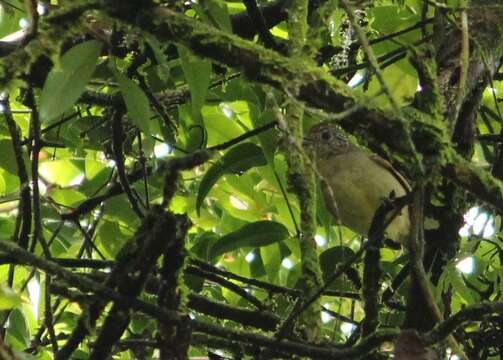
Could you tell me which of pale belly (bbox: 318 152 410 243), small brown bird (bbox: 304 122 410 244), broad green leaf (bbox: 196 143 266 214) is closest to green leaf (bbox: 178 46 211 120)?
broad green leaf (bbox: 196 143 266 214)

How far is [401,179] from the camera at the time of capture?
3244mm

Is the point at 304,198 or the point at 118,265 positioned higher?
the point at 304,198

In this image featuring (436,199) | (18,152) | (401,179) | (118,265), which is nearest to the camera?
(118,265)

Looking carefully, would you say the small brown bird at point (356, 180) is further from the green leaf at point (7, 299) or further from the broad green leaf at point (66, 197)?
the green leaf at point (7, 299)

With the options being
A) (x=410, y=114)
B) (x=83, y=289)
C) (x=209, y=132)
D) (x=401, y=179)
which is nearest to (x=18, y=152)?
(x=209, y=132)

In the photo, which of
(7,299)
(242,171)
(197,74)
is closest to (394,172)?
(242,171)

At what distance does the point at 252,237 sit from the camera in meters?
2.52

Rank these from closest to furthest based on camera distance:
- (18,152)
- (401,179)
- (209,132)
Answer: 1. (18,152)
2. (209,132)
3. (401,179)

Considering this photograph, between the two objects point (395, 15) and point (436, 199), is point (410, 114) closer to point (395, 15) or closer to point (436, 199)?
point (436, 199)

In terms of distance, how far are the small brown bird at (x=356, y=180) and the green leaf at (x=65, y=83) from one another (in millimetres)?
1693

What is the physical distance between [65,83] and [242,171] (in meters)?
1.23

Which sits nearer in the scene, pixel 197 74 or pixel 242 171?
pixel 197 74

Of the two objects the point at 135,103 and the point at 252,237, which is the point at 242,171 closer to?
the point at 252,237

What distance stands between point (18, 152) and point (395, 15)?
109cm
